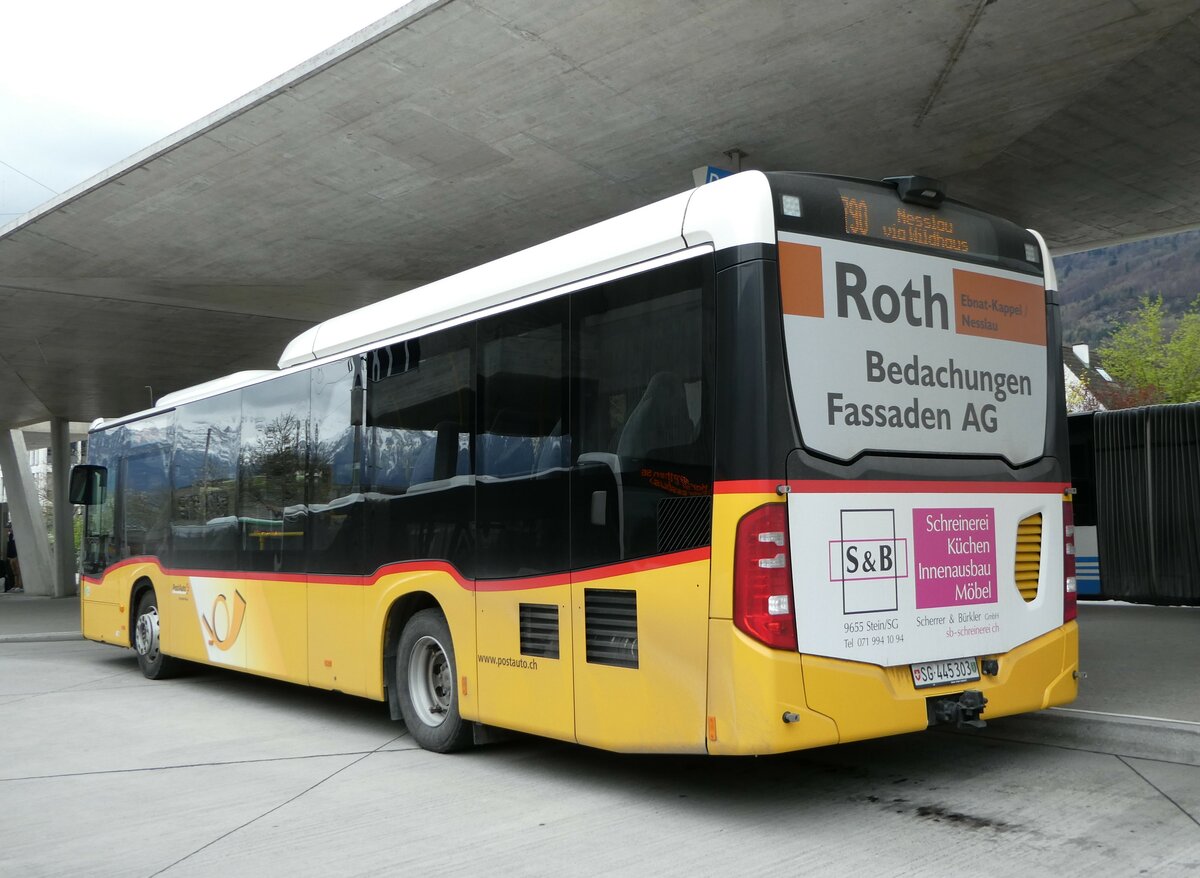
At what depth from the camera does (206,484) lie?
11.3m

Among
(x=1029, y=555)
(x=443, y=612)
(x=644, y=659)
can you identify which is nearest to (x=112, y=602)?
(x=443, y=612)

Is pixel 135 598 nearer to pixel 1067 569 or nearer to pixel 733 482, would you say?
pixel 733 482

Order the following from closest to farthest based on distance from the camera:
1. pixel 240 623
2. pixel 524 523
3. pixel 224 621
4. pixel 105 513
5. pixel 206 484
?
pixel 524 523
pixel 240 623
pixel 224 621
pixel 206 484
pixel 105 513

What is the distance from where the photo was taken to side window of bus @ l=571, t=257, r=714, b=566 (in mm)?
5832

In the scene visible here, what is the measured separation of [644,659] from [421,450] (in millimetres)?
2789

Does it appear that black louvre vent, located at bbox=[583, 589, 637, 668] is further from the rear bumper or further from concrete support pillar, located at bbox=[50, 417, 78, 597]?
concrete support pillar, located at bbox=[50, 417, 78, 597]

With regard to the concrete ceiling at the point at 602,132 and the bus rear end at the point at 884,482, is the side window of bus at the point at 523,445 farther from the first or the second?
the concrete ceiling at the point at 602,132

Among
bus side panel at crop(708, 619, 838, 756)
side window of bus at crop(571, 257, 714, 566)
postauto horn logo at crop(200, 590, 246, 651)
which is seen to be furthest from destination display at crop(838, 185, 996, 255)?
postauto horn logo at crop(200, 590, 246, 651)

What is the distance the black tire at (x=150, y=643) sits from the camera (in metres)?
12.5

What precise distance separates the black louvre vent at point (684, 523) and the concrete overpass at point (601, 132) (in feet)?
22.5

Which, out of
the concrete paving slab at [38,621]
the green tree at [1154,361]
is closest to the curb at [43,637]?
the concrete paving slab at [38,621]

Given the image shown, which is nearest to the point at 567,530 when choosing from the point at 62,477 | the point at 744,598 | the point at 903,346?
the point at 744,598

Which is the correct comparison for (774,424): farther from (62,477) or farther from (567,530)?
(62,477)

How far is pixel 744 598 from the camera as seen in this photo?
5531 millimetres
